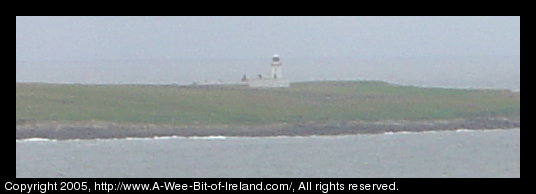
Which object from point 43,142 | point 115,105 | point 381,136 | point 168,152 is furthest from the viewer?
point 115,105

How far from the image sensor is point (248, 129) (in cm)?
3831

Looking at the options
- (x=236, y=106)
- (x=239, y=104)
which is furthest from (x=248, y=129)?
(x=239, y=104)

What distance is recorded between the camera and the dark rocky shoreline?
3606cm

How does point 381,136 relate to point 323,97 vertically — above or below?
below

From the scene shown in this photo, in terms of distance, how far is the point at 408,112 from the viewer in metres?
42.9

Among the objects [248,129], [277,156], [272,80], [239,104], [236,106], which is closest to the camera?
[277,156]

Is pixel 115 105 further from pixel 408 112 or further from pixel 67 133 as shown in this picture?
pixel 408 112

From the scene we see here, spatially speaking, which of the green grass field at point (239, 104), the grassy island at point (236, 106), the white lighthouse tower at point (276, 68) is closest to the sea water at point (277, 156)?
the grassy island at point (236, 106)

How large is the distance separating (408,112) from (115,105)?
11900mm

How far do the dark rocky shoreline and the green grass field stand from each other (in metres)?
0.81

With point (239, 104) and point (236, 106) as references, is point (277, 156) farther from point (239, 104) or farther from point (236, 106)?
point (239, 104)

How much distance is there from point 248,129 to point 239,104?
528 cm
